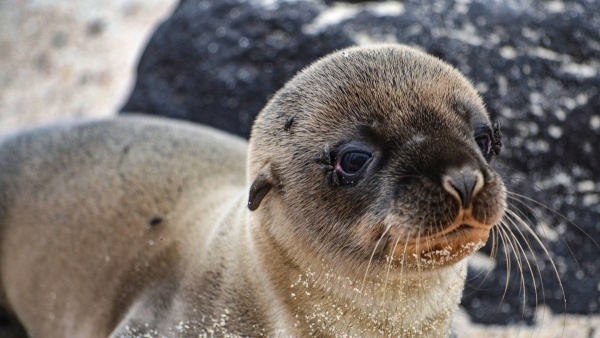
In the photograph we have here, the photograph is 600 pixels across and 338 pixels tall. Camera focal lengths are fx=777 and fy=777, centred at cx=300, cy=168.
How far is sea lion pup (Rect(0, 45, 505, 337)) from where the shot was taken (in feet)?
9.01

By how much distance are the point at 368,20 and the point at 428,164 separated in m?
2.86

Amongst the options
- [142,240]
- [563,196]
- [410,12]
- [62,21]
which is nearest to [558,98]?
[563,196]

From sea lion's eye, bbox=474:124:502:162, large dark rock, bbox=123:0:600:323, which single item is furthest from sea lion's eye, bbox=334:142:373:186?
large dark rock, bbox=123:0:600:323

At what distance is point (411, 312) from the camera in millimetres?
3113

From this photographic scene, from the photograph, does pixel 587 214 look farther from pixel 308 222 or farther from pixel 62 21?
pixel 62 21

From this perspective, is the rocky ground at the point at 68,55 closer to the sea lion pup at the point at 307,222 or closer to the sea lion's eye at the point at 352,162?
the sea lion pup at the point at 307,222

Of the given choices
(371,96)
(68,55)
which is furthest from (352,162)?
(68,55)

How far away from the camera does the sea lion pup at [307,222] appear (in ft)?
9.01

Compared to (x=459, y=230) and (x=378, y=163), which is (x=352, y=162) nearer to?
(x=378, y=163)

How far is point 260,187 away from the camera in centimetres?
315

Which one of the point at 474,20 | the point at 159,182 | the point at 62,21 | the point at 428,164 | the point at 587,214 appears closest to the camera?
the point at 428,164

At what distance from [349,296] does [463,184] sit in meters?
0.76

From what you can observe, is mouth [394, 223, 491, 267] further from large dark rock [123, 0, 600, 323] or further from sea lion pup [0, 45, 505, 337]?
large dark rock [123, 0, 600, 323]

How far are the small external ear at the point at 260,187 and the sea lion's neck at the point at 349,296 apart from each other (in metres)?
0.13
